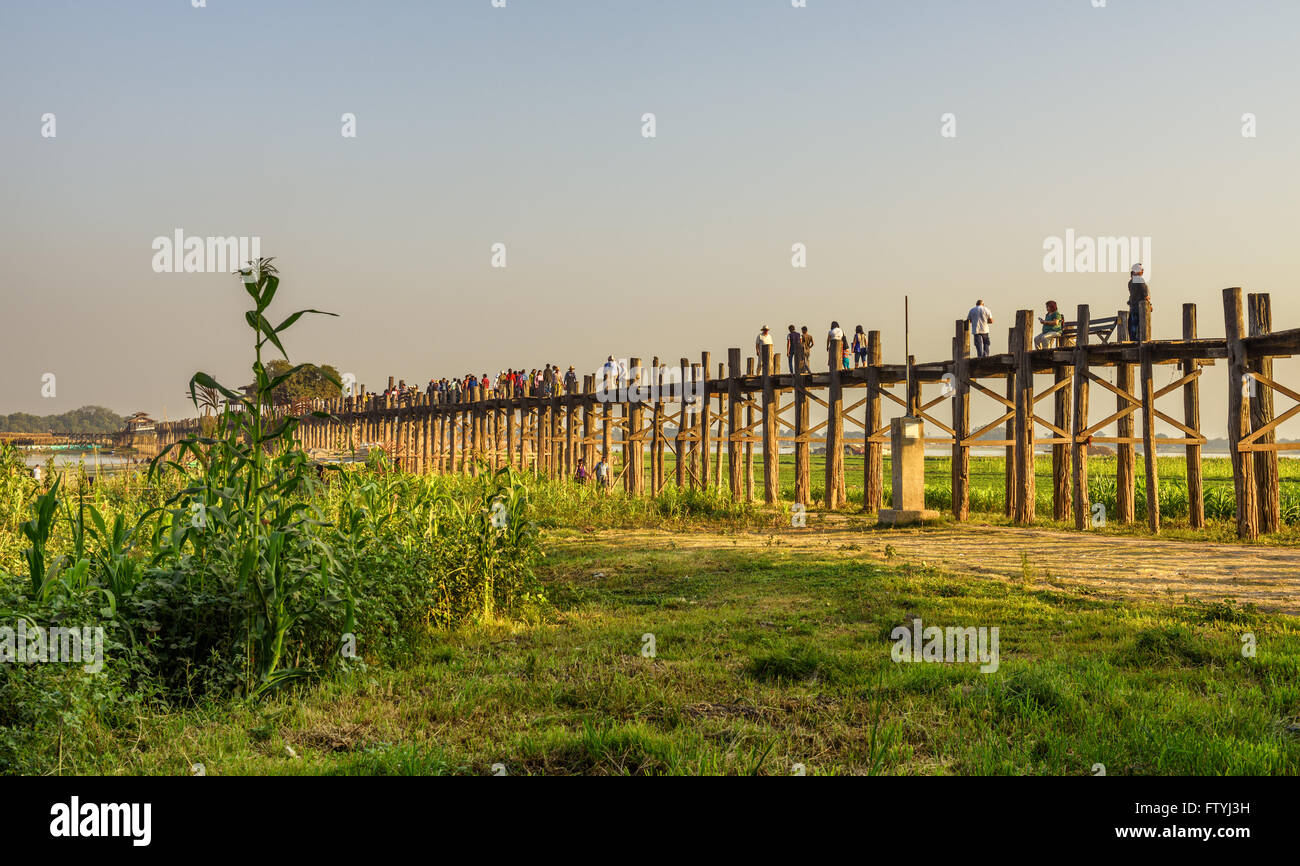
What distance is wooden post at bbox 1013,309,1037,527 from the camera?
16.5 m

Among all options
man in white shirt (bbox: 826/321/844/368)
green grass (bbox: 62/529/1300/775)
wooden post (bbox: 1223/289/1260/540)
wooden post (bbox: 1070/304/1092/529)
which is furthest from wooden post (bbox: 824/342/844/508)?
green grass (bbox: 62/529/1300/775)

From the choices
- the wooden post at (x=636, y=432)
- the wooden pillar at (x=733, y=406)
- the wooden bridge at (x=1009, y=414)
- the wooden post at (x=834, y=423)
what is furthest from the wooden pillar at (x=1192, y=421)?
the wooden post at (x=636, y=432)

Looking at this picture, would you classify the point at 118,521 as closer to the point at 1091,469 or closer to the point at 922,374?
the point at 922,374

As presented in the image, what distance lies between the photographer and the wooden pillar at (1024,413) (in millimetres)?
16547

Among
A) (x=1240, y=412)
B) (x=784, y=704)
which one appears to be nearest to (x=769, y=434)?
(x=1240, y=412)

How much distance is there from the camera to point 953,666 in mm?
6320

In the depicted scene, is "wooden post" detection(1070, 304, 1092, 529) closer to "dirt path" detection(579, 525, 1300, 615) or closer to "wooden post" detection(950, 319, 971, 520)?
"dirt path" detection(579, 525, 1300, 615)

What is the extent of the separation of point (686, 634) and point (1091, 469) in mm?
26826

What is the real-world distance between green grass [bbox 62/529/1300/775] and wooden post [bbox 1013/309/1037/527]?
832 centimetres

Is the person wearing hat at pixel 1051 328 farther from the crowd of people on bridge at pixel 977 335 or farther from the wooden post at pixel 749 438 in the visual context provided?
the wooden post at pixel 749 438

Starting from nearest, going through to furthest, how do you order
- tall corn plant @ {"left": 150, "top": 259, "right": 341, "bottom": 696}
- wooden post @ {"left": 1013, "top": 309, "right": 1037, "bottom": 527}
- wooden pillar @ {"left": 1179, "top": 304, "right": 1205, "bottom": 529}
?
tall corn plant @ {"left": 150, "top": 259, "right": 341, "bottom": 696} < wooden pillar @ {"left": 1179, "top": 304, "right": 1205, "bottom": 529} < wooden post @ {"left": 1013, "top": 309, "right": 1037, "bottom": 527}

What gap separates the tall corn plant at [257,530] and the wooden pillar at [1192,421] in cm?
1361

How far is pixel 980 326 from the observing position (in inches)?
704
